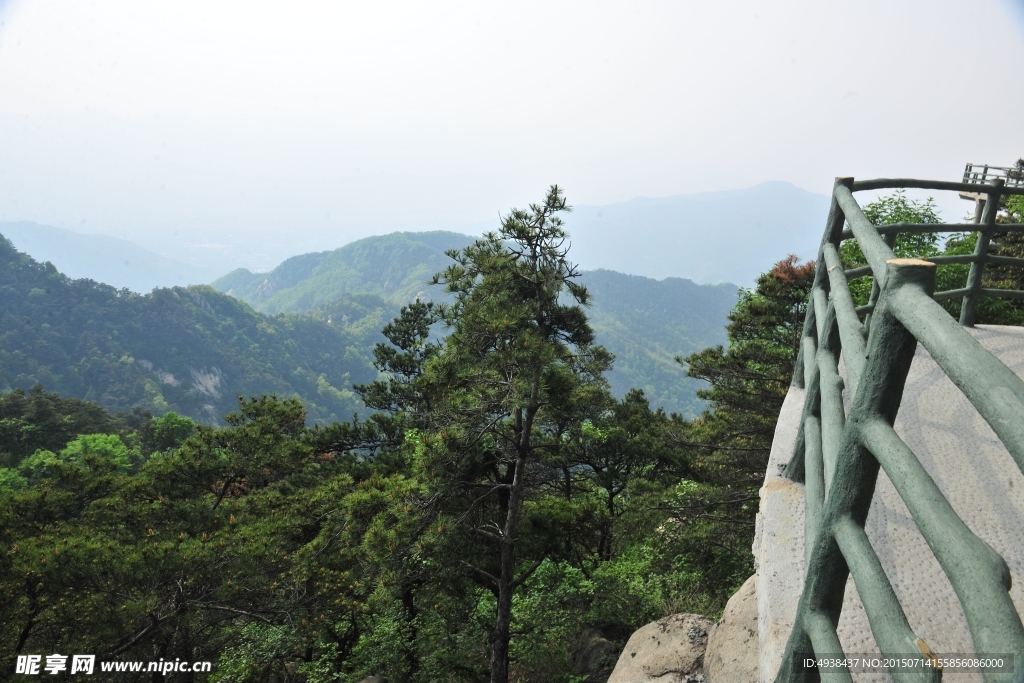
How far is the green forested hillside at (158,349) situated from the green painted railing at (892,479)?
3548 inches

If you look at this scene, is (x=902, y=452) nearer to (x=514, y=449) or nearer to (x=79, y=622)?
(x=514, y=449)

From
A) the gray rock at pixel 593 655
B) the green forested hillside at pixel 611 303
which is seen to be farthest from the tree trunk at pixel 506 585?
the green forested hillside at pixel 611 303

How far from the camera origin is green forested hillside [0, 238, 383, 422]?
82000 millimetres

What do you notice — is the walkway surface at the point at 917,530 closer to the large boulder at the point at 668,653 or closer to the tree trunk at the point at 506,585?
the large boulder at the point at 668,653

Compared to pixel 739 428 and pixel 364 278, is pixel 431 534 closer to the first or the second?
pixel 739 428

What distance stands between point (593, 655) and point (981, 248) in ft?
25.5

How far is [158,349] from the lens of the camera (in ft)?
302

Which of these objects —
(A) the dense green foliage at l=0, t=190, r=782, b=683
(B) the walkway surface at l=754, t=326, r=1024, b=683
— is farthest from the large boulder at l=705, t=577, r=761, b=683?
(A) the dense green foliage at l=0, t=190, r=782, b=683

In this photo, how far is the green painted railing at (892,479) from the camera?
61cm

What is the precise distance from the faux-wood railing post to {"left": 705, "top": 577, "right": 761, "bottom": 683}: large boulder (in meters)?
1.90

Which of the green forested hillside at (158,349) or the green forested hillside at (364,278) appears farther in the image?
the green forested hillside at (364,278)

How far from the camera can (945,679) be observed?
131 cm

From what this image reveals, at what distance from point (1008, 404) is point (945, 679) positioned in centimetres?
109

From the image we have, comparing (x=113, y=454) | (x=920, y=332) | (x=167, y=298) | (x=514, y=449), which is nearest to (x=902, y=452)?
(x=920, y=332)
